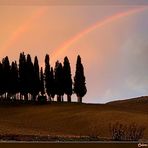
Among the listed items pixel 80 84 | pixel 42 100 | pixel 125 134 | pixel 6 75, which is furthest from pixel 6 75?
pixel 125 134

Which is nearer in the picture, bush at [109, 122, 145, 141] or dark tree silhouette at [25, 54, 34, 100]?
bush at [109, 122, 145, 141]

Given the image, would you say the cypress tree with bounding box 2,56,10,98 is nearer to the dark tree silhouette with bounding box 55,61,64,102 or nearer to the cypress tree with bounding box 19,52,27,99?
the cypress tree with bounding box 19,52,27,99

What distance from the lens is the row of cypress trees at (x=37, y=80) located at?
92938 mm

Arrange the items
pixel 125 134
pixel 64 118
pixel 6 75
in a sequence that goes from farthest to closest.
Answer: pixel 6 75
pixel 64 118
pixel 125 134

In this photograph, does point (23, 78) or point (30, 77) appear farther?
point (23, 78)

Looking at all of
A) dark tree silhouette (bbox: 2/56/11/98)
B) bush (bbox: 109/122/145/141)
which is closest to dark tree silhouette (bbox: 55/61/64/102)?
dark tree silhouette (bbox: 2/56/11/98)

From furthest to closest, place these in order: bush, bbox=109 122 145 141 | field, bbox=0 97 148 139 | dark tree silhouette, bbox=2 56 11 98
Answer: dark tree silhouette, bbox=2 56 11 98, field, bbox=0 97 148 139, bush, bbox=109 122 145 141

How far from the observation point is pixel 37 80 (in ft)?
307

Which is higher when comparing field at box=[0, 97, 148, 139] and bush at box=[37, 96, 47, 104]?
bush at box=[37, 96, 47, 104]

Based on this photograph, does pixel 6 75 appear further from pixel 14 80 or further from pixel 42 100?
pixel 42 100

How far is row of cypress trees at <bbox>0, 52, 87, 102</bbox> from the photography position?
92.9 metres

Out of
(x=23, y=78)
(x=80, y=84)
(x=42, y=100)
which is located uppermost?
(x=23, y=78)
